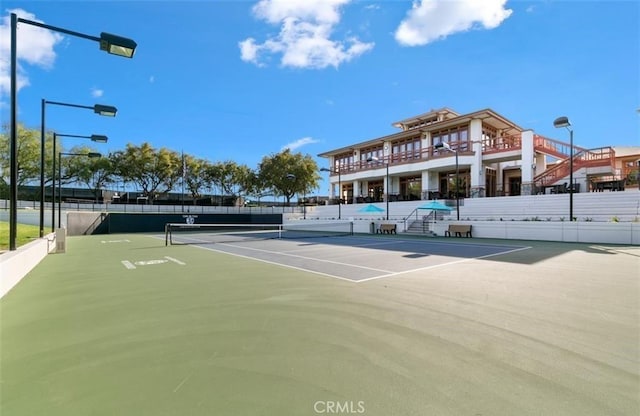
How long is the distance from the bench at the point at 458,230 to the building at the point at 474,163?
3935 mm

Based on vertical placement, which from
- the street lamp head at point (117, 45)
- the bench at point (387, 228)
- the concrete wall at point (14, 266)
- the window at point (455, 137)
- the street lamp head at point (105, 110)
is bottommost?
the bench at point (387, 228)

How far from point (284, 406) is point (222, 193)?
5203 cm

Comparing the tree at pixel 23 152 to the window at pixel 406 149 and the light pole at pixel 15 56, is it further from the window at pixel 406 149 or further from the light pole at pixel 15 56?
the window at pixel 406 149

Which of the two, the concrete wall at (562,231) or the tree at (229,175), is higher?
the tree at (229,175)

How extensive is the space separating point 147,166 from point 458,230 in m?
39.8

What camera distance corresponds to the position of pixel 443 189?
35.7 metres

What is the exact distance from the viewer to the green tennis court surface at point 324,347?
2574mm

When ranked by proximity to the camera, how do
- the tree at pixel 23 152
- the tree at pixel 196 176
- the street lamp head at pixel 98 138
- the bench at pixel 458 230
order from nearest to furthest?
the street lamp head at pixel 98 138 → the bench at pixel 458 230 → the tree at pixel 23 152 → the tree at pixel 196 176

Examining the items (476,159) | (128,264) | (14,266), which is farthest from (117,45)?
(476,159)

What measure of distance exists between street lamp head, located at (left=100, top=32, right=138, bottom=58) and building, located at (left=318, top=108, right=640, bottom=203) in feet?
62.7

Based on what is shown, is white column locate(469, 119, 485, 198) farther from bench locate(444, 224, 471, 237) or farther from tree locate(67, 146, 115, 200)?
tree locate(67, 146, 115, 200)

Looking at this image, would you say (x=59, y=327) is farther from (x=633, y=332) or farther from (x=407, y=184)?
(x=407, y=184)

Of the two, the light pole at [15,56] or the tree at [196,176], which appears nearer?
the light pole at [15,56]

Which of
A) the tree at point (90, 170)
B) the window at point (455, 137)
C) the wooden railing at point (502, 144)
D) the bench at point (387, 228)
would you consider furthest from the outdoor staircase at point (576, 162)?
the tree at point (90, 170)
